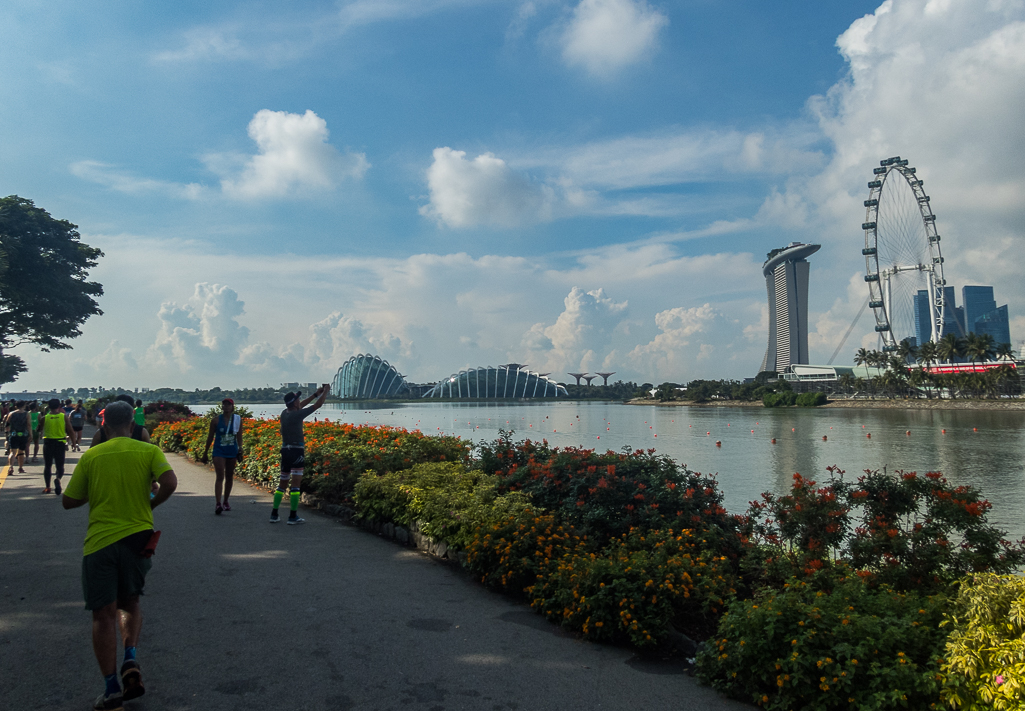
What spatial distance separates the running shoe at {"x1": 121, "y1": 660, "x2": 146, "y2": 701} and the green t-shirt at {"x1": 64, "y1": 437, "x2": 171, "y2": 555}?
2.21ft

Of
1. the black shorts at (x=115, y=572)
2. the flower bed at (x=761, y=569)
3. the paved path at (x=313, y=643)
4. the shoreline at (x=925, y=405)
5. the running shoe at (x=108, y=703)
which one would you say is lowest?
the shoreline at (x=925, y=405)

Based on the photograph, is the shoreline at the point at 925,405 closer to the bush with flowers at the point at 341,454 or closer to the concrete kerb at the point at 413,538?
the bush with flowers at the point at 341,454

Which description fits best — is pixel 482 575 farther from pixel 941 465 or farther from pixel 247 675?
pixel 941 465

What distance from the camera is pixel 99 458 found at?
3504 millimetres

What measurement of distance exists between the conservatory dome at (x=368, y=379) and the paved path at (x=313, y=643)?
126427mm

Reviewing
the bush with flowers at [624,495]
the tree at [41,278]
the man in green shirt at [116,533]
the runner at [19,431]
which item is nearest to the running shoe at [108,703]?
the man in green shirt at [116,533]

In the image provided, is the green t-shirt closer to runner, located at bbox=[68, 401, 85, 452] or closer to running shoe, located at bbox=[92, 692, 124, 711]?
running shoe, located at bbox=[92, 692, 124, 711]

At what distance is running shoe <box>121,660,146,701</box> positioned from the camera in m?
3.31

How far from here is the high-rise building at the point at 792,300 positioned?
606ft

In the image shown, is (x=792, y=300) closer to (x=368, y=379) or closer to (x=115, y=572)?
(x=368, y=379)

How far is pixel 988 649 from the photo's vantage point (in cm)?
310

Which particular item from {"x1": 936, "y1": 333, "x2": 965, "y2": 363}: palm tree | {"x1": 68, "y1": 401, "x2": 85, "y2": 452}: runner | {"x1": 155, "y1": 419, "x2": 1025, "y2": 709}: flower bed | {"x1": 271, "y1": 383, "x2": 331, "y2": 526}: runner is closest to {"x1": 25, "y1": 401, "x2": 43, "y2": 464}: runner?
{"x1": 68, "y1": 401, "x2": 85, "y2": 452}: runner

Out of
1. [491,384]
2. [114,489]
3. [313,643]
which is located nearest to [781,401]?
[491,384]

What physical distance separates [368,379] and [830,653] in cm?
13152
